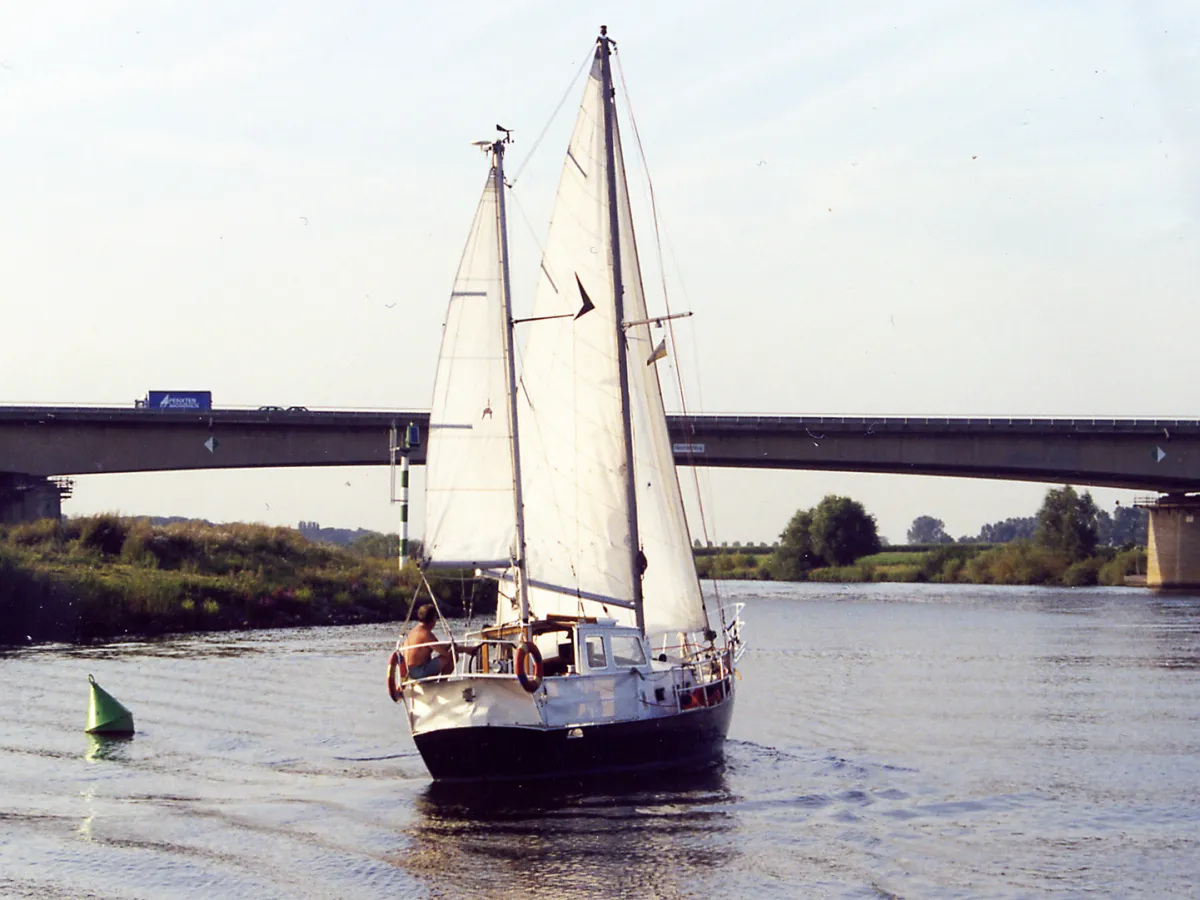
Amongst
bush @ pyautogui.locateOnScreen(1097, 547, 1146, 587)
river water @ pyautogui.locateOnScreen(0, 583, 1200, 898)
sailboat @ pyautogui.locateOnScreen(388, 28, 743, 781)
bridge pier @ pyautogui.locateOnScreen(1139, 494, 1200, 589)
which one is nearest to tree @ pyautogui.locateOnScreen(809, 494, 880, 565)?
bush @ pyautogui.locateOnScreen(1097, 547, 1146, 587)

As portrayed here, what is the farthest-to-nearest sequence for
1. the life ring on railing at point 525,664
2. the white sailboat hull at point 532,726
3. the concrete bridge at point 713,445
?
the concrete bridge at point 713,445 < the white sailboat hull at point 532,726 < the life ring on railing at point 525,664

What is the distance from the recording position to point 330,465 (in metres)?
88.7

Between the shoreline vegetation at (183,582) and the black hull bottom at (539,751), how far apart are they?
25050mm

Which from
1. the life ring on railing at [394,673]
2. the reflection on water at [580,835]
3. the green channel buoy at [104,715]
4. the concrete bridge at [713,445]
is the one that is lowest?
the reflection on water at [580,835]

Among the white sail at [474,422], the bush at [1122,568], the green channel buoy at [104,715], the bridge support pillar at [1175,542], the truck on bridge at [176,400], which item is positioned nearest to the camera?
the white sail at [474,422]

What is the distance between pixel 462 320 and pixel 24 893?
44.7ft

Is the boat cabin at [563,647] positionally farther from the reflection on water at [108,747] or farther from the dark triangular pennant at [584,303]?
the reflection on water at [108,747]

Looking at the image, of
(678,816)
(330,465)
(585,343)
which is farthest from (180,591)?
(678,816)

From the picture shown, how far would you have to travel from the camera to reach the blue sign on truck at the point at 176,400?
93562mm

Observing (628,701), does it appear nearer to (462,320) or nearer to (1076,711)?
(462,320)

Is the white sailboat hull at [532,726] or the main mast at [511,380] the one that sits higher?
the main mast at [511,380]

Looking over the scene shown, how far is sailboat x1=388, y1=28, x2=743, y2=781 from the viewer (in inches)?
1117

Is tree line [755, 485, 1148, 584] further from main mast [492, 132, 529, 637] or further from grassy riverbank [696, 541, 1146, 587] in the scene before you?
main mast [492, 132, 529, 637]

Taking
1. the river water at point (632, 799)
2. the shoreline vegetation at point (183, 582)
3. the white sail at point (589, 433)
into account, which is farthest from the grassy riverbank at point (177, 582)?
Result: the white sail at point (589, 433)
